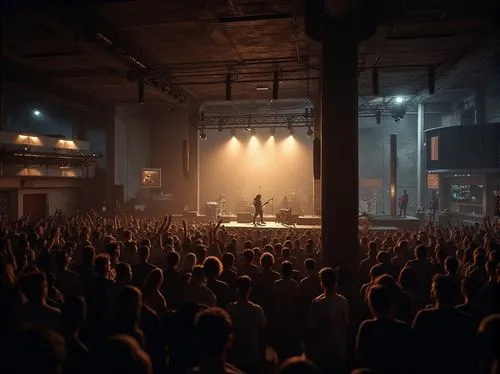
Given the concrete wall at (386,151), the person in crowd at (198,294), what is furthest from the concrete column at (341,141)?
the concrete wall at (386,151)

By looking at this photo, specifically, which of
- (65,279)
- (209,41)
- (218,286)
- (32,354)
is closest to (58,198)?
(209,41)

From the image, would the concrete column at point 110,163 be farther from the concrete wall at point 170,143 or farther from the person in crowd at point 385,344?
the person in crowd at point 385,344

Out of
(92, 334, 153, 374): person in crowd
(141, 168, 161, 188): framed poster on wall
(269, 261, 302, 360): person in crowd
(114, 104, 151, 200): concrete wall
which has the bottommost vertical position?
(269, 261, 302, 360): person in crowd

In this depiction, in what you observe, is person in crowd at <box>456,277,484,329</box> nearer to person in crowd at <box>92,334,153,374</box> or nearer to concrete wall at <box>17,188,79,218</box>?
person in crowd at <box>92,334,153,374</box>

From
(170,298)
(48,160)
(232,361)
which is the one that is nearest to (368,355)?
(232,361)

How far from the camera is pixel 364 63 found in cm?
1859

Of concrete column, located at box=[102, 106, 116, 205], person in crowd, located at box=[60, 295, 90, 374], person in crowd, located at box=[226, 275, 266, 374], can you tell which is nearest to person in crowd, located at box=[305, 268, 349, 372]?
person in crowd, located at box=[226, 275, 266, 374]

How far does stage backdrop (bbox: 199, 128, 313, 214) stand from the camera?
36.2 metres

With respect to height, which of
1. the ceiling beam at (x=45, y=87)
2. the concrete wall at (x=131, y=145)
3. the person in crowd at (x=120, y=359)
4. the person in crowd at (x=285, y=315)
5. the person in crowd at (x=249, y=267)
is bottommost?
the person in crowd at (x=285, y=315)

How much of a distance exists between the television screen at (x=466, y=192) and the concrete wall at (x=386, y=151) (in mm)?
6321

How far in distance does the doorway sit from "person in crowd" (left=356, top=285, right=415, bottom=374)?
869 inches

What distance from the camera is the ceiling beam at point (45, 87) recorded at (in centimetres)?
Result: 1841

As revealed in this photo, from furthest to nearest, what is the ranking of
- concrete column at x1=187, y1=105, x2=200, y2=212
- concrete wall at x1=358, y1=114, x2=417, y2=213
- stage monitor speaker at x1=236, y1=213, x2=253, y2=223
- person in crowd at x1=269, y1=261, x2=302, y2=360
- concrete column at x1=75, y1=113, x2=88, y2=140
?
concrete wall at x1=358, y1=114, x2=417, y2=213 < concrete column at x1=75, y1=113, x2=88, y2=140 < concrete column at x1=187, y1=105, x2=200, y2=212 < stage monitor speaker at x1=236, y1=213, x2=253, y2=223 < person in crowd at x1=269, y1=261, x2=302, y2=360

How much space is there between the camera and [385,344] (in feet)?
10.7
